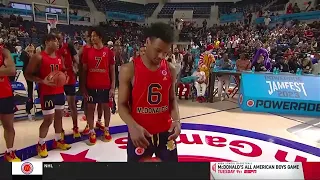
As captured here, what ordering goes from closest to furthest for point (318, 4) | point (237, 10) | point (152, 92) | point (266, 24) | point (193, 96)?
1. point (152, 92)
2. point (193, 96)
3. point (318, 4)
4. point (266, 24)
5. point (237, 10)

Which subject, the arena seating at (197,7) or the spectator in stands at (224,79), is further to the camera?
the arena seating at (197,7)

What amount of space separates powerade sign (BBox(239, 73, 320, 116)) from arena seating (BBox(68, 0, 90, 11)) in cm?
904

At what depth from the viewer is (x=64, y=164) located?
678 mm

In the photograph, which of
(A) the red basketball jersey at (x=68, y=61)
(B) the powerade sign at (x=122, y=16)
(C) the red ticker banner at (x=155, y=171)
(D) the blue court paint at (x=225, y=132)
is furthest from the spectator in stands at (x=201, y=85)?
(B) the powerade sign at (x=122, y=16)

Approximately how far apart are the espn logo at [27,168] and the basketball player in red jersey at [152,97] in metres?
0.79

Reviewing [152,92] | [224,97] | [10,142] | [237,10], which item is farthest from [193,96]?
[237,10]

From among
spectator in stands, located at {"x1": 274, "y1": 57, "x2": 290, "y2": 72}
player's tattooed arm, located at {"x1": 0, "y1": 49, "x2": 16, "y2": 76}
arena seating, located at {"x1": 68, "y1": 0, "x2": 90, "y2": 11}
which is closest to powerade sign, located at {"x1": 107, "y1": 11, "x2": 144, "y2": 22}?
arena seating, located at {"x1": 68, "y1": 0, "x2": 90, "y2": 11}

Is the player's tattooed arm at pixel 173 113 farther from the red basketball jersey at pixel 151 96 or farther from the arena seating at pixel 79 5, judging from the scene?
the arena seating at pixel 79 5

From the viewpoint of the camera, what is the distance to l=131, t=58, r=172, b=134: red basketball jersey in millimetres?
1598

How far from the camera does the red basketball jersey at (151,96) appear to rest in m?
1.60

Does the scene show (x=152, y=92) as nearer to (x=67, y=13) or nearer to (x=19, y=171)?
(x=19, y=171)

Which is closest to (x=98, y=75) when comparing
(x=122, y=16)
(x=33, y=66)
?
(x=33, y=66)

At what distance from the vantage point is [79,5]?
39.8ft

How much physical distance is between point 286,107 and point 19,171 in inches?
231
